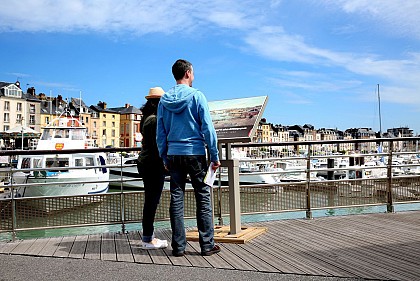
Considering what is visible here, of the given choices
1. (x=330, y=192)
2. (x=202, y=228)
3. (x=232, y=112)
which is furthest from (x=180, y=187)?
(x=330, y=192)

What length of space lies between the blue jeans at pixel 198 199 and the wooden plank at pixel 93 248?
2.58ft

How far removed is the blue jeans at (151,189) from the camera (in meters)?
4.78

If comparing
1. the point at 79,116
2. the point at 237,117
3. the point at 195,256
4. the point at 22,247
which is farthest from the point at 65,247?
the point at 79,116

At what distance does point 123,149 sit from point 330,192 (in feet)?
10.4

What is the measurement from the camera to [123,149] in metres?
5.55

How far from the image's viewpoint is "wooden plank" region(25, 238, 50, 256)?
4.75 m

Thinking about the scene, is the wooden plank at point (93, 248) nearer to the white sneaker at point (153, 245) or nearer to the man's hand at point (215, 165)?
the white sneaker at point (153, 245)

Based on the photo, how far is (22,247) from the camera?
16.5 ft

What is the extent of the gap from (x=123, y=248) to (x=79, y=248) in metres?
0.49

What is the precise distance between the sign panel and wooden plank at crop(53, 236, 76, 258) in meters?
2.00

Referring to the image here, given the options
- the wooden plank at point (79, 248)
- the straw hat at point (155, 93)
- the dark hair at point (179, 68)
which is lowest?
the wooden plank at point (79, 248)

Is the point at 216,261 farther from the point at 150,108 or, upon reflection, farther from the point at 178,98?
the point at 150,108

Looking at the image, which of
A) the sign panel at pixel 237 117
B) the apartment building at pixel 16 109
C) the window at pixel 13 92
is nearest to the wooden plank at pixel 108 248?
the sign panel at pixel 237 117

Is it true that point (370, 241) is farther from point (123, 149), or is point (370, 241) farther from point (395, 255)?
point (123, 149)
